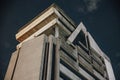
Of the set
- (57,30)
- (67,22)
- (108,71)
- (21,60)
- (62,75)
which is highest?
(67,22)

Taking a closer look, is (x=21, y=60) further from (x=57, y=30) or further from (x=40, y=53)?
(x=57, y=30)

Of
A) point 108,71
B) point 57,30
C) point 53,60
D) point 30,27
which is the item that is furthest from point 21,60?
point 108,71

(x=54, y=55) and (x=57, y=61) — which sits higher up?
(x=54, y=55)

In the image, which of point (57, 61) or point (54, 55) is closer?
point (57, 61)

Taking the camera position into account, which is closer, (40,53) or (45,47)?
(40,53)

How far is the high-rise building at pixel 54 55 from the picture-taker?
14914mm

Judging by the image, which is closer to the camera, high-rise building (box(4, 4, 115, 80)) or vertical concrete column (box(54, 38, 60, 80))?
vertical concrete column (box(54, 38, 60, 80))

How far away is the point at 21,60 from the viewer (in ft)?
55.6

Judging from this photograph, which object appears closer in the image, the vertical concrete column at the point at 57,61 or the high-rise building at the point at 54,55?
the vertical concrete column at the point at 57,61

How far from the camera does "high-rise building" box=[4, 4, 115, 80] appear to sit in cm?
1491

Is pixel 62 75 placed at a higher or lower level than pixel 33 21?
lower

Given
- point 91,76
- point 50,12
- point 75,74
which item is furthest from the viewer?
point 50,12

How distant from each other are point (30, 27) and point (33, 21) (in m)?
0.96

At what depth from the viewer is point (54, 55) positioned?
56.4ft
